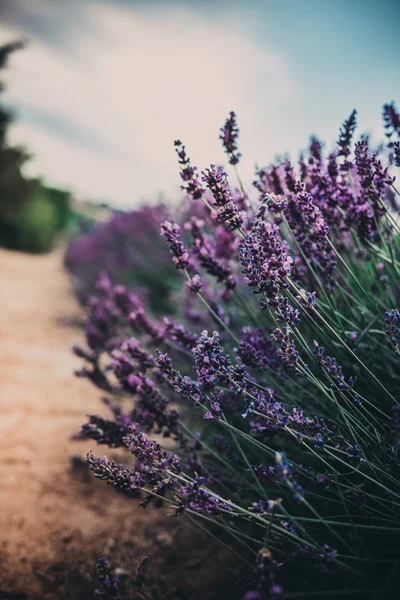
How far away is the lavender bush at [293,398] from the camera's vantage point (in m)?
1.07

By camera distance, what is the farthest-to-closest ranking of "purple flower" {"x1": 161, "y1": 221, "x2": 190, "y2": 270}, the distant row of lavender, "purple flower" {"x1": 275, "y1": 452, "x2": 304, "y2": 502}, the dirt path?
the distant row of lavender < the dirt path < "purple flower" {"x1": 161, "y1": 221, "x2": 190, "y2": 270} < "purple flower" {"x1": 275, "y1": 452, "x2": 304, "y2": 502}

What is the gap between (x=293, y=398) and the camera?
1.50 metres

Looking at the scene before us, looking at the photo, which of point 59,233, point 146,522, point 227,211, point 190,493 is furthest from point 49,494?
point 59,233

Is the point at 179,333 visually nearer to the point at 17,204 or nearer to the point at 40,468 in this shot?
the point at 40,468

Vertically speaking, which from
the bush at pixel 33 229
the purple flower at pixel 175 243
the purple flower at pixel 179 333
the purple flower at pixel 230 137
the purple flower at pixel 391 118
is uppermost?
the purple flower at pixel 391 118

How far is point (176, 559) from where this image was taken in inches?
70.8

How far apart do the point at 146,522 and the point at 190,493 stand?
123 centimetres

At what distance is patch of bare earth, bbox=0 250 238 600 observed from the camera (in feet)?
5.39

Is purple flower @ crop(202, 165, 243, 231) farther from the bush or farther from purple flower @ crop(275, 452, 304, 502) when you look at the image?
the bush

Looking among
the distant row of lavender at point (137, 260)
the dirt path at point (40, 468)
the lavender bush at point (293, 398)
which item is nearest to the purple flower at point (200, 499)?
the lavender bush at point (293, 398)

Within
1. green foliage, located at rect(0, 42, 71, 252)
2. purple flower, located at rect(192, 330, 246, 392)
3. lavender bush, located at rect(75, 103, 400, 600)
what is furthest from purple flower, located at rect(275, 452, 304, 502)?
green foliage, located at rect(0, 42, 71, 252)

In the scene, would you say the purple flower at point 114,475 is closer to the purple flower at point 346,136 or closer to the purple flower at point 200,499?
the purple flower at point 200,499

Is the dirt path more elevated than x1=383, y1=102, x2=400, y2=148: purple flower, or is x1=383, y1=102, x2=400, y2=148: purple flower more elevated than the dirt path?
x1=383, y1=102, x2=400, y2=148: purple flower

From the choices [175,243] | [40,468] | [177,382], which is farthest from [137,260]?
[177,382]
